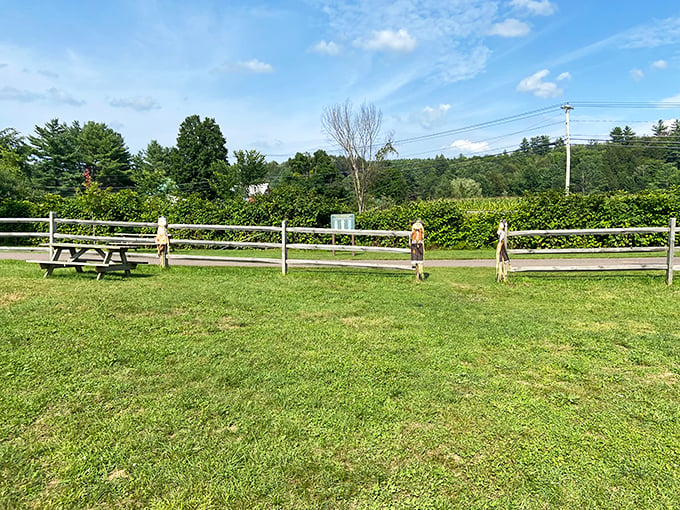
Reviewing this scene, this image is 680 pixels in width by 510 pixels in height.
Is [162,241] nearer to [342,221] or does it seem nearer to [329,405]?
[342,221]

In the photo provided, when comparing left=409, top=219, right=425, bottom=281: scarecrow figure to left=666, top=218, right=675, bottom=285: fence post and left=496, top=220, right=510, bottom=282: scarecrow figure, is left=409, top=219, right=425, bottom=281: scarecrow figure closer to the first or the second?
left=496, top=220, right=510, bottom=282: scarecrow figure

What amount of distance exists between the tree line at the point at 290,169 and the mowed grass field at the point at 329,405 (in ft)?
67.2

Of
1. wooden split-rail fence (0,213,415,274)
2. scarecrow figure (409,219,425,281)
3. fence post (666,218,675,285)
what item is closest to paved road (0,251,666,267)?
wooden split-rail fence (0,213,415,274)

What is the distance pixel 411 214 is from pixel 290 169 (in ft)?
178

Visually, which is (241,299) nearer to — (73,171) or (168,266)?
(168,266)

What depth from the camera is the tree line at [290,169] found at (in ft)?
116

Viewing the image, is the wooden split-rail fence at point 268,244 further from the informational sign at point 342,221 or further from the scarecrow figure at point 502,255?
the informational sign at point 342,221

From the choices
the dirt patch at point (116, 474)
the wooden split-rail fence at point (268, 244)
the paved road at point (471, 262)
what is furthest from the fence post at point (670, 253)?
the dirt patch at point (116, 474)

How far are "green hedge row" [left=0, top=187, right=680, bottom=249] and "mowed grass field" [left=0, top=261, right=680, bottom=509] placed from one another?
36.7ft

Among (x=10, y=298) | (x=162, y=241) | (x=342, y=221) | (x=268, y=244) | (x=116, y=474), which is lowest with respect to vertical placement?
(x=116, y=474)

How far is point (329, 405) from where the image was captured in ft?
11.3

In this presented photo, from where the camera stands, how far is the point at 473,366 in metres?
4.35

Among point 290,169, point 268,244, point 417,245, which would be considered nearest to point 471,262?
point 417,245

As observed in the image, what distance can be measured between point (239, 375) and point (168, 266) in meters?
7.11
